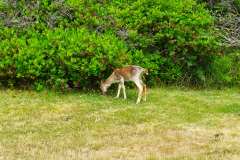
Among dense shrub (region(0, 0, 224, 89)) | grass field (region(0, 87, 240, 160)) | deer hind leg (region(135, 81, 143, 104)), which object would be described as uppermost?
dense shrub (region(0, 0, 224, 89))

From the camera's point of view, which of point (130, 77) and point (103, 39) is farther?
point (103, 39)

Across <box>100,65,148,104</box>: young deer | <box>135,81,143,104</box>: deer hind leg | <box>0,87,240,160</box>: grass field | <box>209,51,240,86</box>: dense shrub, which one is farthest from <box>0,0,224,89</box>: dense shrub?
<box>135,81,143,104</box>: deer hind leg

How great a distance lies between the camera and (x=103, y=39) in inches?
595

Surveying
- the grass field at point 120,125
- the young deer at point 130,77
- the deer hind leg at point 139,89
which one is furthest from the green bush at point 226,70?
the deer hind leg at point 139,89

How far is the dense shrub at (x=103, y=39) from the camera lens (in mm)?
14719

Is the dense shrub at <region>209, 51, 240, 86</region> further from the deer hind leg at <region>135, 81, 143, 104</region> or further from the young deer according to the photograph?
the deer hind leg at <region>135, 81, 143, 104</region>

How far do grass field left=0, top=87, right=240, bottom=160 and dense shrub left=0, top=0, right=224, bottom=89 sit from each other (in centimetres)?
55

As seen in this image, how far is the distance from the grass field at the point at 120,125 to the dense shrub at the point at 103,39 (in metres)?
0.55

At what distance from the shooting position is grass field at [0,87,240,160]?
10.8 metres

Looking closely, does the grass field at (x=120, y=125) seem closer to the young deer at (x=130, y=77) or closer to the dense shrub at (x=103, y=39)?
the young deer at (x=130, y=77)

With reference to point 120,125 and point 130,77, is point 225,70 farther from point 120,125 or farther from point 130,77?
point 120,125

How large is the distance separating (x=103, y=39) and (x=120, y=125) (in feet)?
10.5

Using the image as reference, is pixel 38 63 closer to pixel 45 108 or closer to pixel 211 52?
pixel 45 108

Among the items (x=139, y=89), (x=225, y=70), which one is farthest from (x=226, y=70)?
(x=139, y=89)
